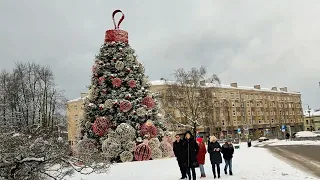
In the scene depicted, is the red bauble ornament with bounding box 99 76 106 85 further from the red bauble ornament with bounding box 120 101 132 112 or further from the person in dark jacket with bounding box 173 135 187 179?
the person in dark jacket with bounding box 173 135 187 179

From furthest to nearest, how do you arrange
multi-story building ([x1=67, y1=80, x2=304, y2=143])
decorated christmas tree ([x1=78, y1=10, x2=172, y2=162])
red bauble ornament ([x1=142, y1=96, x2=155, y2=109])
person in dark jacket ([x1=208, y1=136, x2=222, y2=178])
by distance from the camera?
multi-story building ([x1=67, y1=80, x2=304, y2=143]), red bauble ornament ([x1=142, y1=96, x2=155, y2=109]), decorated christmas tree ([x1=78, y1=10, x2=172, y2=162]), person in dark jacket ([x1=208, y1=136, x2=222, y2=178])

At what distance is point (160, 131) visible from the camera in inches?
840

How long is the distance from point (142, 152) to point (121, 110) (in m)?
2.71

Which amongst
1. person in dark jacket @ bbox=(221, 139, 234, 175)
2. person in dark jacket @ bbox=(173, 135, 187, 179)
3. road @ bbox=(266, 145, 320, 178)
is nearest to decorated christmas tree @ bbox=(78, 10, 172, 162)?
road @ bbox=(266, 145, 320, 178)

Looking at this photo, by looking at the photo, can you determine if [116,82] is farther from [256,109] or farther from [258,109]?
[258,109]

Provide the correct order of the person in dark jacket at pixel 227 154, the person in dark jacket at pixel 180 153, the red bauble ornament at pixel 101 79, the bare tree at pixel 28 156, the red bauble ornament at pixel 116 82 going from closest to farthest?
the bare tree at pixel 28 156, the person in dark jacket at pixel 180 153, the person in dark jacket at pixel 227 154, the red bauble ornament at pixel 116 82, the red bauble ornament at pixel 101 79

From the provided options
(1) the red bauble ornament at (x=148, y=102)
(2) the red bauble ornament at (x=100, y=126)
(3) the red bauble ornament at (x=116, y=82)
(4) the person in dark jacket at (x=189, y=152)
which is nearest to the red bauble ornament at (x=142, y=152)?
(2) the red bauble ornament at (x=100, y=126)

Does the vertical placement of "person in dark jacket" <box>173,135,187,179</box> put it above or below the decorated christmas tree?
below

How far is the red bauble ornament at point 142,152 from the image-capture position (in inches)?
757

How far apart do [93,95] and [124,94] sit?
1.97 metres

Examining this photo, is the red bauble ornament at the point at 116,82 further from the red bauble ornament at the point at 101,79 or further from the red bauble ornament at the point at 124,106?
the red bauble ornament at the point at 124,106

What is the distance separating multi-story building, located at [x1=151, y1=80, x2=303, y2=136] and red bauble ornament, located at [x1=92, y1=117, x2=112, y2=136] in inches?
2293

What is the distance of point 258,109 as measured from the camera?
96.4m

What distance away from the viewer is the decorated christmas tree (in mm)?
19219
